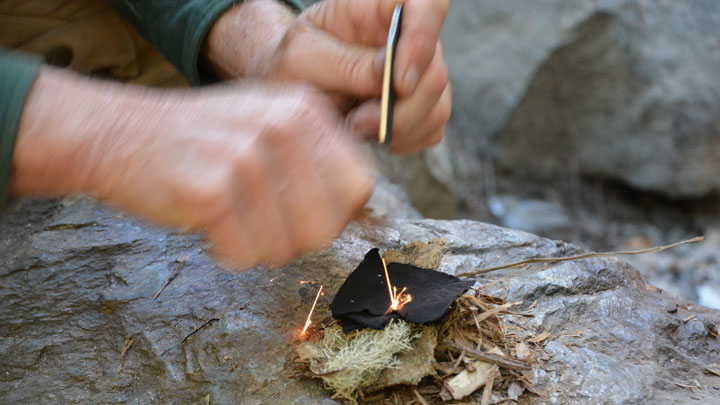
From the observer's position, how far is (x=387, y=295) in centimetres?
109

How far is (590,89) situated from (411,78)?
119 inches

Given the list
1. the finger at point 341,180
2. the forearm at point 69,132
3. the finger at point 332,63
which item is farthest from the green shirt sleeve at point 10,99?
the finger at point 332,63

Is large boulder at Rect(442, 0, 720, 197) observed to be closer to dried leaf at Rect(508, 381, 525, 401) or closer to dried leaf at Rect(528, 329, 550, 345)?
dried leaf at Rect(528, 329, 550, 345)

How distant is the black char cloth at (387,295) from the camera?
40.7 inches

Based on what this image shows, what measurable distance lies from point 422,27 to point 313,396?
0.75 m

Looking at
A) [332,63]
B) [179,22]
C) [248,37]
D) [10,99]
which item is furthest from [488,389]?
[179,22]

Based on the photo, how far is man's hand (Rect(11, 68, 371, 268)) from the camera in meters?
0.88

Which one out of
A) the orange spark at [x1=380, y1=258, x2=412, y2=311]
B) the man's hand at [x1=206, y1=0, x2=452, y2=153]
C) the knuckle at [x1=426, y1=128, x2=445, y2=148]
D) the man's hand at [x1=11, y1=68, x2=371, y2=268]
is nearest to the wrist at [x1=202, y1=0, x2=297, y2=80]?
the man's hand at [x1=206, y1=0, x2=452, y2=153]

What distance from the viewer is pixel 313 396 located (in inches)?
40.8

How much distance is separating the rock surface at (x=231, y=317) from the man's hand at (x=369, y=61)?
1.11 ft

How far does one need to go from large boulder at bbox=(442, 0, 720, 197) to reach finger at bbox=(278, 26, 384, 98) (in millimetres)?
2856

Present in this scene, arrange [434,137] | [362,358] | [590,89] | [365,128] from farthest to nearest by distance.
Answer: [590,89]
[434,137]
[365,128]
[362,358]

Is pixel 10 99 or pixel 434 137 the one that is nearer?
pixel 10 99

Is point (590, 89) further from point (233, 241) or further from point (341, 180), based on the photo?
point (233, 241)
